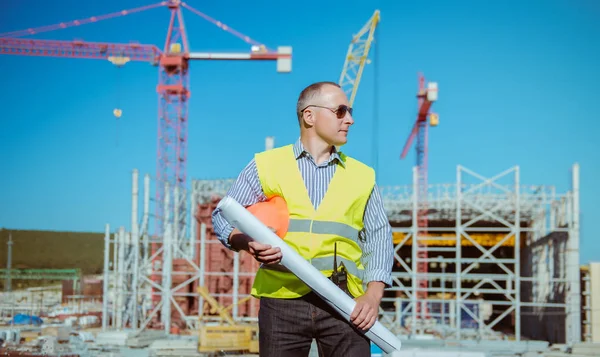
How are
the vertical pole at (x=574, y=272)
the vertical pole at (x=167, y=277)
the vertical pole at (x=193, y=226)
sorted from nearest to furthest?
the vertical pole at (x=574, y=272) → the vertical pole at (x=167, y=277) → the vertical pole at (x=193, y=226)

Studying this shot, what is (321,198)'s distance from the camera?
2529 mm

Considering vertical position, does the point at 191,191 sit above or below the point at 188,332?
above

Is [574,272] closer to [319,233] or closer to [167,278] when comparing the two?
[167,278]

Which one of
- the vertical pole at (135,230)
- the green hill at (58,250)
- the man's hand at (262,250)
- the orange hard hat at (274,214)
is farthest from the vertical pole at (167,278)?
the green hill at (58,250)

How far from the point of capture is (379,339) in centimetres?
237

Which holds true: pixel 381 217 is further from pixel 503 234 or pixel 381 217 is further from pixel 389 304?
pixel 389 304

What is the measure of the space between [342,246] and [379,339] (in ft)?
1.13

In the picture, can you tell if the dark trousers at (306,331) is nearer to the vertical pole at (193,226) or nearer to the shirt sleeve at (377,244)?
the shirt sleeve at (377,244)

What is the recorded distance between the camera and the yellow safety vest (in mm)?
2445

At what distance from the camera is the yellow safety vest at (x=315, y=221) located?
2.45 meters

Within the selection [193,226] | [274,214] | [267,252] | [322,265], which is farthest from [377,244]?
[193,226]

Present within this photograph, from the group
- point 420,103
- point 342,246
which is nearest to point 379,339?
point 342,246

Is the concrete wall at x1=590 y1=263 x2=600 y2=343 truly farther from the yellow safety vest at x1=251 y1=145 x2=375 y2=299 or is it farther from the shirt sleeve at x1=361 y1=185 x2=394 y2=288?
the yellow safety vest at x1=251 y1=145 x2=375 y2=299

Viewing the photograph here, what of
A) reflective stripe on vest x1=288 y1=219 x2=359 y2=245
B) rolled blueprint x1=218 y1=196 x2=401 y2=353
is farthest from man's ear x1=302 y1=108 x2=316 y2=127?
rolled blueprint x1=218 y1=196 x2=401 y2=353
